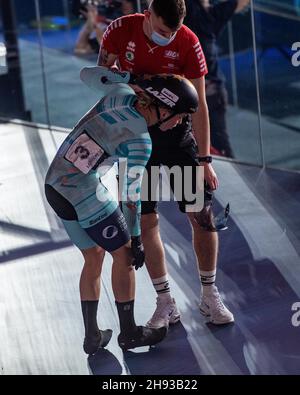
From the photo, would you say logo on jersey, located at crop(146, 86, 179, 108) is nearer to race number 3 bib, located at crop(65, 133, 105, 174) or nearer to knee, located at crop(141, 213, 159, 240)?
race number 3 bib, located at crop(65, 133, 105, 174)

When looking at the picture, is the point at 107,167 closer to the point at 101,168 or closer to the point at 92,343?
the point at 101,168

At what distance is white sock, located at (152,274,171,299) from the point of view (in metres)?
5.10

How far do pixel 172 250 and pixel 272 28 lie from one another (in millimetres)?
2952

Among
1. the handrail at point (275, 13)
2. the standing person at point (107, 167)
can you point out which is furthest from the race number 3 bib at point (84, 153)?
the handrail at point (275, 13)

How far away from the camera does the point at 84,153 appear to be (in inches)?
179

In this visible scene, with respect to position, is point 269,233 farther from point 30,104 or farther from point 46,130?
point 30,104

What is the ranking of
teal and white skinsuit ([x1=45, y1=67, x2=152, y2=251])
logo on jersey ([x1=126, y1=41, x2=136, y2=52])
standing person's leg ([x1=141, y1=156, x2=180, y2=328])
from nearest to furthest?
teal and white skinsuit ([x1=45, y1=67, x2=152, y2=251])
logo on jersey ([x1=126, y1=41, x2=136, y2=52])
standing person's leg ([x1=141, y1=156, x2=180, y2=328])

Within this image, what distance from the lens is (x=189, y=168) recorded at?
493 centimetres

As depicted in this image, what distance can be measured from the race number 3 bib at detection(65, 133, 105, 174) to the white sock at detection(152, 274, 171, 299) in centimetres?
83

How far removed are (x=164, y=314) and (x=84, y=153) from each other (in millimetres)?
1012

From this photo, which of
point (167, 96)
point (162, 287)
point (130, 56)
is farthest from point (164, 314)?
point (130, 56)

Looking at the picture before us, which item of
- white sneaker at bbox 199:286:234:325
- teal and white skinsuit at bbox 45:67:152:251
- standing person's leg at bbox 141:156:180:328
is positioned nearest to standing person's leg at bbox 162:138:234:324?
white sneaker at bbox 199:286:234:325

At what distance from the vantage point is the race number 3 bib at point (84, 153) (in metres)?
4.55

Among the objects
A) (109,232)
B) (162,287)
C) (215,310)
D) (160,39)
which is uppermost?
(160,39)
